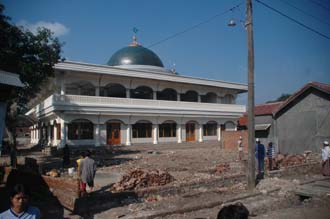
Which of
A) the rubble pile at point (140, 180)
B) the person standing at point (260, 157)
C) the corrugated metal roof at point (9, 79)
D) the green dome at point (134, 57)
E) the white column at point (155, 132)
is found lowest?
the rubble pile at point (140, 180)

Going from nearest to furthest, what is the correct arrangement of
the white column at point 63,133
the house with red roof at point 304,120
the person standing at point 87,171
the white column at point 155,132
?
1. the person standing at point 87,171
2. the house with red roof at point 304,120
3. the white column at point 63,133
4. the white column at point 155,132

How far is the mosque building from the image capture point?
24.5 meters

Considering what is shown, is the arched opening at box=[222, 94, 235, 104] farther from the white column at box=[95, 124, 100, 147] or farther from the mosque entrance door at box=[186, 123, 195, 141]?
the white column at box=[95, 124, 100, 147]

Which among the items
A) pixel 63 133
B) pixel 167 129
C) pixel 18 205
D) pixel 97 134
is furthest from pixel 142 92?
pixel 18 205

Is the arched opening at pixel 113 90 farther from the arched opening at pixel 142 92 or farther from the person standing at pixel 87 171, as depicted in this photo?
the person standing at pixel 87 171

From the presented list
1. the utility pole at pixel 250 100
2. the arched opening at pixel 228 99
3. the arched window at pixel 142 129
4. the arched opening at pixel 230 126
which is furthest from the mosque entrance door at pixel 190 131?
the utility pole at pixel 250 100

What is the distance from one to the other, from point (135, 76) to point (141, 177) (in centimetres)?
1841

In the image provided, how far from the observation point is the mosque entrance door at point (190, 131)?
3259cm

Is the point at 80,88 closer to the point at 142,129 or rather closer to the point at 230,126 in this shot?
the point at 142,129

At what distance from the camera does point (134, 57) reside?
35156 mm

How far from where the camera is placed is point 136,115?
27719 millimetres

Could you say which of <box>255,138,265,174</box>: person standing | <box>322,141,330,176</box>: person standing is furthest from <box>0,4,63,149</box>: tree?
<box>322,141,330,176</box>: person standing

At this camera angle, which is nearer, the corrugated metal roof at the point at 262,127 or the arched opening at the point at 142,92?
the corrugated metal roof at the point at 262,127

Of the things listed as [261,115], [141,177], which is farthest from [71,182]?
[261,115]
